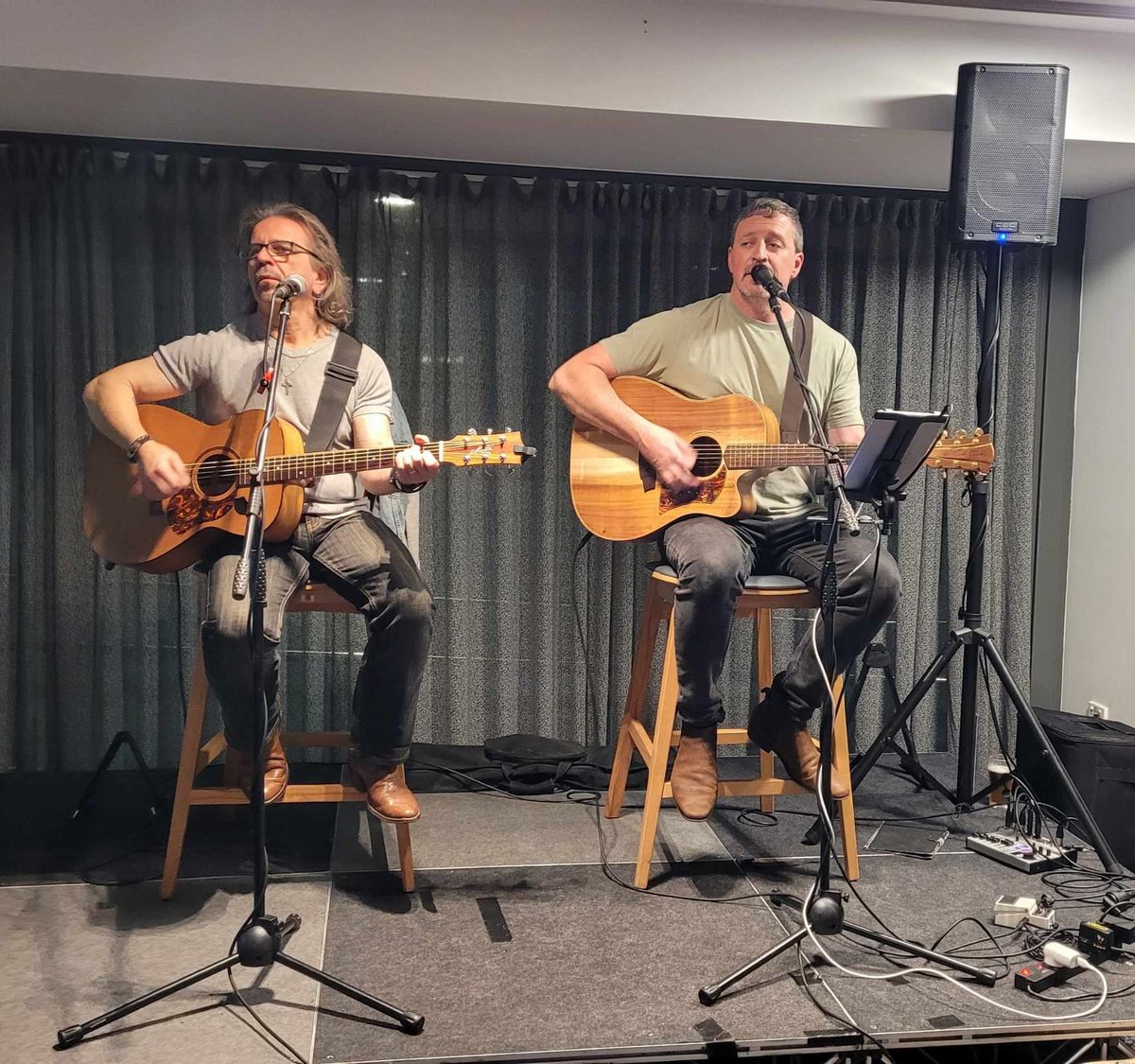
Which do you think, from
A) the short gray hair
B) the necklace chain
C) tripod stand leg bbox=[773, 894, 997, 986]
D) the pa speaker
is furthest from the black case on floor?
the necklace chain

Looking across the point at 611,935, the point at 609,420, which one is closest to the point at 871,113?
the point at 609,420

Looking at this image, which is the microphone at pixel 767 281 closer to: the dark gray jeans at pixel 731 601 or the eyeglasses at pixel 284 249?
the dark gray jeans at pixel 731 601

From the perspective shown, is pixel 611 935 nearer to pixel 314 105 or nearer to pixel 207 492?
pixel 207 492

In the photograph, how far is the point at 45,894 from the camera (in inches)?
87.7

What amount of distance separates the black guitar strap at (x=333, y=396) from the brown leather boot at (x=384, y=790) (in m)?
0.71

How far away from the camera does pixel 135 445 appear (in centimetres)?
228

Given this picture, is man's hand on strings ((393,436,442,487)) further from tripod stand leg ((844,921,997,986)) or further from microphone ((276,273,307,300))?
tripod stand leg ((844,921,997,986))

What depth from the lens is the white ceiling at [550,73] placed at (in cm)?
245

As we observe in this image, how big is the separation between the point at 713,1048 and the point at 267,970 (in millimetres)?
838

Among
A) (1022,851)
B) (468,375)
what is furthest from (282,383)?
(1022,851)

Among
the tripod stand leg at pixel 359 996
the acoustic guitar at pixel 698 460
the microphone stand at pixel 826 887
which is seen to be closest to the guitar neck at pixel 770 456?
the acoustic guitar at pixel 698 460

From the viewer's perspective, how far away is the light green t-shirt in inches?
103

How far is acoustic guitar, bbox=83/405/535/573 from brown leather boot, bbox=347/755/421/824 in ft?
1.72

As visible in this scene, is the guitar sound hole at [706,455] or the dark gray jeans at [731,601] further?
the guitar sound hole at [706,455]
